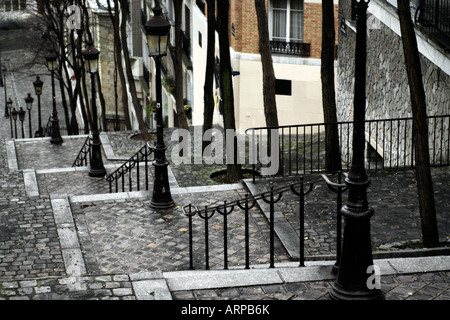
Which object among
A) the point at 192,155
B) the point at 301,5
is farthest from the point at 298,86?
the point at 192,155

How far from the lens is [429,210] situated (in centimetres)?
1038

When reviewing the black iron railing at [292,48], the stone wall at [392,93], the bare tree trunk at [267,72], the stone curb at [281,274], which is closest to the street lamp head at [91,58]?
the bare tree trunk at [267,72]

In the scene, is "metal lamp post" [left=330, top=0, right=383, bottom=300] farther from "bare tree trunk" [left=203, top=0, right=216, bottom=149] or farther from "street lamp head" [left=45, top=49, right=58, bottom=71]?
"street lamp head" [left=45, top=49, right=58, bottom=71]

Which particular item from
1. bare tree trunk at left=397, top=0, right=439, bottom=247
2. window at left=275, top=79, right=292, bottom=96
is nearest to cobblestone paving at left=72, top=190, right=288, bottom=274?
bare tree trunk at left=397, top=0, right=439, bottom=247

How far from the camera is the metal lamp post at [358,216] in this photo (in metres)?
7.63

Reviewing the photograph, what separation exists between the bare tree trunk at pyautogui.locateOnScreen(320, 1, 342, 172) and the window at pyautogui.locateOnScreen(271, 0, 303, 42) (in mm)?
9689

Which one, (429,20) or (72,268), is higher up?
(429,20)

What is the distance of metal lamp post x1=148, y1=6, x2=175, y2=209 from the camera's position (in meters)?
13.9

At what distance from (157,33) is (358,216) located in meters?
7.63

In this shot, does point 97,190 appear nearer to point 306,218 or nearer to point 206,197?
point 206,197

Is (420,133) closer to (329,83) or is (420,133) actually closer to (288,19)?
(329,83)

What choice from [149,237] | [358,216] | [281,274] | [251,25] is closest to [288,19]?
[251,25]

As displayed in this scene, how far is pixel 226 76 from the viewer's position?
16.9 metres
